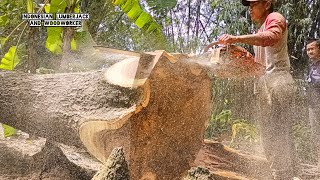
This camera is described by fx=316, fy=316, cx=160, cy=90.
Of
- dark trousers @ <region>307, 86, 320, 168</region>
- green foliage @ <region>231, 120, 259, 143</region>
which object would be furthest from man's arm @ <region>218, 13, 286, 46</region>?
green foliage @ <region>231, 120, 259, 143</region>

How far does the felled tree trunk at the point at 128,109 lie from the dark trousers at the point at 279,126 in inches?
23.1

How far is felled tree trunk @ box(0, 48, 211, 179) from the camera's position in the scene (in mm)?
2344

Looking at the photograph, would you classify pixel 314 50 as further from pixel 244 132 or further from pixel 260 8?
pixel 244 132

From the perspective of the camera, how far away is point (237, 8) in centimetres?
718

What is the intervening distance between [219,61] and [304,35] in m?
5.25

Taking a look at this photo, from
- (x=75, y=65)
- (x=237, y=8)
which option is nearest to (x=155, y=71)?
(x=75, y=65)

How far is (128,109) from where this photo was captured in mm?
2289

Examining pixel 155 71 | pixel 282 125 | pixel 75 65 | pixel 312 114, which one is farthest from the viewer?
pixel 75 65

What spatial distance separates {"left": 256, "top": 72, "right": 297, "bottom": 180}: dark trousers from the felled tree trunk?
1.92 feet

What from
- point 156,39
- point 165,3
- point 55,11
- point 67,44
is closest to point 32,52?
point 67,44

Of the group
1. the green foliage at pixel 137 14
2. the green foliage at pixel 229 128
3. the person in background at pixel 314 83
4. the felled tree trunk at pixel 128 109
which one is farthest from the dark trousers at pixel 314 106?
the green foliage at pixel 137 14

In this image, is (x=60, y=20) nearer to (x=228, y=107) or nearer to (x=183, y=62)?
(x=183, y=62)

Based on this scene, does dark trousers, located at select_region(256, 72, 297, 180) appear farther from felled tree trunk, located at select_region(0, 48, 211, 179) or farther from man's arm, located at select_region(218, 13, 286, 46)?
felled tree trunk, located at select_region(0, 48, 211, 179)

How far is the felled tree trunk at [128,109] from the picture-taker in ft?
7.69
